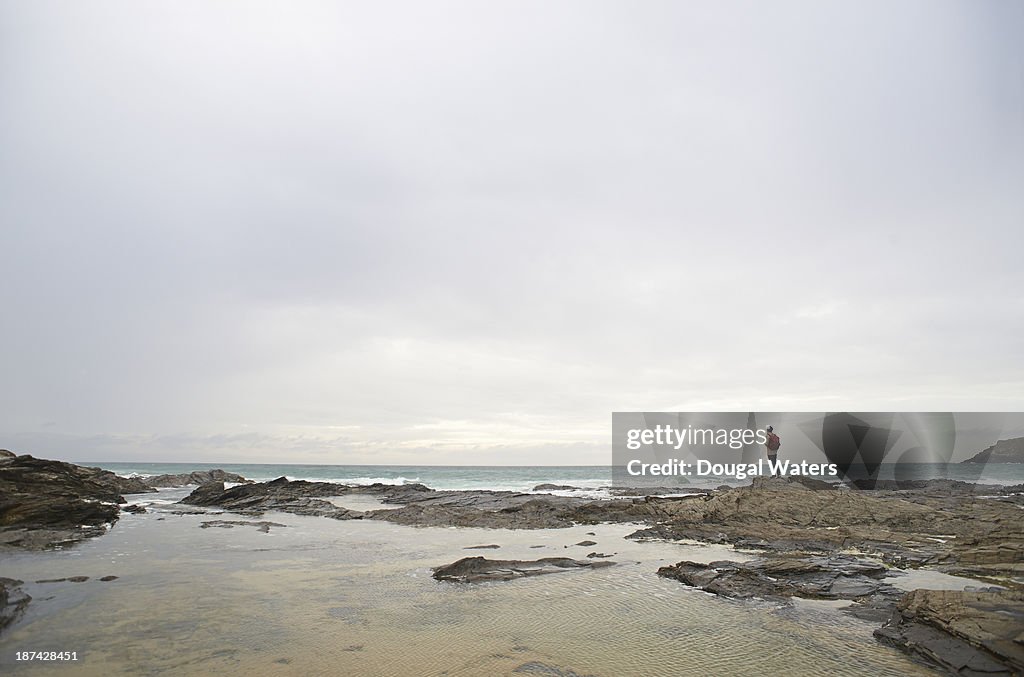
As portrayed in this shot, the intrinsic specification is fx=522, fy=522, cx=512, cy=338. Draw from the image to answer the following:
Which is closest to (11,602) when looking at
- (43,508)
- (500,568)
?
(500,568)

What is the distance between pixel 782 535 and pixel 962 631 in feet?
30.2

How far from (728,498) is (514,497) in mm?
11943

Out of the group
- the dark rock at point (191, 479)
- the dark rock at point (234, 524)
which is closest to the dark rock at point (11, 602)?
the dark rock at point (234, 524)

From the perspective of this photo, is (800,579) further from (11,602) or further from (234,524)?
(234,524)

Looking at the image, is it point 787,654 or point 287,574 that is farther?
point 287,574

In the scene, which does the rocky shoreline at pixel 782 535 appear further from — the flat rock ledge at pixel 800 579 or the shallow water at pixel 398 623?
the shallow water at pixel 398 623

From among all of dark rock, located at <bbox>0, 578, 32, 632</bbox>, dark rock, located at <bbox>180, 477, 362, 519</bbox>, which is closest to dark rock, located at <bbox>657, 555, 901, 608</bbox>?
dark rock, located at <bbox>0, 578, 32, 632</bbox>

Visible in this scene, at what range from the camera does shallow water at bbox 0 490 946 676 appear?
6145mm

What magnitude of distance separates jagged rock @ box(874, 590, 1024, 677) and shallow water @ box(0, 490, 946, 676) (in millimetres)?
287

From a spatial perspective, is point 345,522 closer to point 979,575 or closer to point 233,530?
point 233,530

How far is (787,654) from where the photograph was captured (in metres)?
6.40

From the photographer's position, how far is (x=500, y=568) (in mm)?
11367

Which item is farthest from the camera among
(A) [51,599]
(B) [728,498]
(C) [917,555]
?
(B) [728,498]

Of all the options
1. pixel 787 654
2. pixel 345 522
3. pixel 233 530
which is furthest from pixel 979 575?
pixel 233 530
